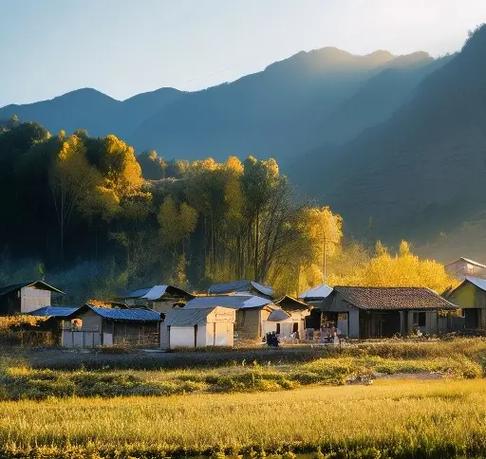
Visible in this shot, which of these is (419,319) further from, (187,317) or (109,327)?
(109,327)

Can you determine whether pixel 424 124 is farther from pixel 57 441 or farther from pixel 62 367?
pixel 57 441

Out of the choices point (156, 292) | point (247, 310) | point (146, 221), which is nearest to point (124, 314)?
point (156, 292)

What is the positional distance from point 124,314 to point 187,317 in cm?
446

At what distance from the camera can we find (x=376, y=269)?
60.8m

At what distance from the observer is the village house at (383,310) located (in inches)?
1777

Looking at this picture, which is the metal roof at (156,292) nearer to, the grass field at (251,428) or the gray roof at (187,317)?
the gray roof at (187,317)

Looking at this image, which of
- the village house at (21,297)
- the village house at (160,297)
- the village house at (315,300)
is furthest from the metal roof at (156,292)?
the village house at (315,300)

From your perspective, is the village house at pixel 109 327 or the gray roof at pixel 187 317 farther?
the village house at pixel 109 327

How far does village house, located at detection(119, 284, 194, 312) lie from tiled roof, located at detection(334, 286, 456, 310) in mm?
11507

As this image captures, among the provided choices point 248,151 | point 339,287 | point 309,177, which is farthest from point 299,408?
point 248,151

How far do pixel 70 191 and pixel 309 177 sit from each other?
101083 mm

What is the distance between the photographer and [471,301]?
5003 cm

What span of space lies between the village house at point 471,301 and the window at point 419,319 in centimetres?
352

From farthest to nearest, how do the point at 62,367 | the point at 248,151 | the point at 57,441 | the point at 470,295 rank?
the point at 248,151 < the point at 470,295 < the point at 62,367 < the point at 57,441
